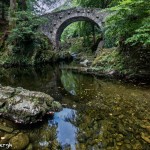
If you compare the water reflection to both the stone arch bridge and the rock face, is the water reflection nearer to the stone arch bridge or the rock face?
the rock face

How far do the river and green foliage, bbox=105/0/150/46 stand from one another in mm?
1710

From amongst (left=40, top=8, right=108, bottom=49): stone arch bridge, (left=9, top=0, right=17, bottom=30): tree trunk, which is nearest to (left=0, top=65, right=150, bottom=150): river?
(left=9, top=0, right=17, bottom=30): tree trunk

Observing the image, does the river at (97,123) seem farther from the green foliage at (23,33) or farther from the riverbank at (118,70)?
the green foliage at (23,33)

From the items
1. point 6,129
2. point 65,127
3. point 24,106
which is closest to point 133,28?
point 65,127

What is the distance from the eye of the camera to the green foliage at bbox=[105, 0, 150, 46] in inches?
276

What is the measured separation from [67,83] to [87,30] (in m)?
14.6

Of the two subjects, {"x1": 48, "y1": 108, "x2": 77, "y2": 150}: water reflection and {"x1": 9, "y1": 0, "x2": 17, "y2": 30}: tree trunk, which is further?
{"x1": 9, "y1": 0, "x2": 17, "y2": 30}: tree trunk

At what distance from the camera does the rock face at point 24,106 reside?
16.1 feet

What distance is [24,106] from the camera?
5051 mm

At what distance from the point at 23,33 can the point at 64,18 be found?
5.65m

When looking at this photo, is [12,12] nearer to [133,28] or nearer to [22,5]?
[22,5]

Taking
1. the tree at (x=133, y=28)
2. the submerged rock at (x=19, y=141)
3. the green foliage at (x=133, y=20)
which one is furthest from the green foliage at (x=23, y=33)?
the submerged rock at (x=19, y=141)

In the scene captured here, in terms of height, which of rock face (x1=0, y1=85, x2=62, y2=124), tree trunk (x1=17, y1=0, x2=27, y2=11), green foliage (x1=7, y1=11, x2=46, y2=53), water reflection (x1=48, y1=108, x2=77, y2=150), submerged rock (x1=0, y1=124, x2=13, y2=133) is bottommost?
water reflection (x1=48, y1=108, x2=77, y2=150)

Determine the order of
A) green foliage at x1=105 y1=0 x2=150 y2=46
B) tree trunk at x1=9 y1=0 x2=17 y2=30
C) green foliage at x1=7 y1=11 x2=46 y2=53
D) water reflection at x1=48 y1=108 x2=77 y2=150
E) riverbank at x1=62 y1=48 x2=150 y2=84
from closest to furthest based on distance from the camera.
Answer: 1. water reflection at x1=48 y1=108 x2=77 y2=150
2. green foliage at x1=105 y1=0 x2=150 y2=46
3. riverbank at x1=62 y1=48 x2=150 y2=84
4. green foliage at x1=7 y1=11 x2=46 y2=53
5. tree trunk at x1=9 y1=0 x2=17 y2=30
